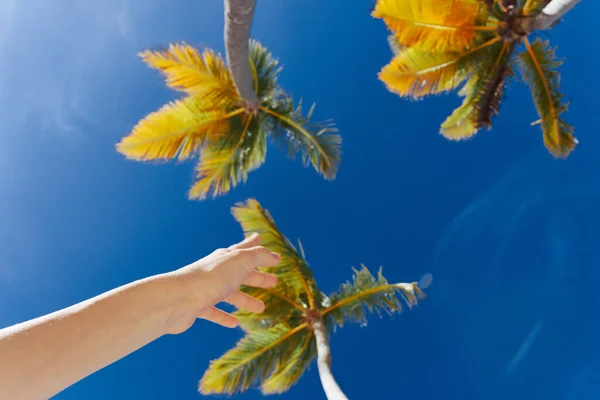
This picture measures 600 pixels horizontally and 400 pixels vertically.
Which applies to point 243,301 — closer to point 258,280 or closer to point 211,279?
point 258,280

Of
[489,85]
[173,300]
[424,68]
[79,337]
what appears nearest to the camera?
[79,337]

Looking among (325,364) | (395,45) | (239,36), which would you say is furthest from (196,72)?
(325,364)

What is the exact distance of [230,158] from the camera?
A: 1180 centimetres

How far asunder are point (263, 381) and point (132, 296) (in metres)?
9.74

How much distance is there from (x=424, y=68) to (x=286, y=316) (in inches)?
270

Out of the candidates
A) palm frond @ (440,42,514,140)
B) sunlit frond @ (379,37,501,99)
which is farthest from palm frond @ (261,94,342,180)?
palm frond @ (440,42,514,140)

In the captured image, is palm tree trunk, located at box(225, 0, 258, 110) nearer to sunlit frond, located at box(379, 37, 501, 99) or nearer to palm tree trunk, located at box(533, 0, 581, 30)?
sunlit frond, located at box(379, 37, 501, 99)

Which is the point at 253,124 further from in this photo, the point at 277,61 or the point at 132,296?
the point at 132,296

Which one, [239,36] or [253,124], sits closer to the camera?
[239,36]

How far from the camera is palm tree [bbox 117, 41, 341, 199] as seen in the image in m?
10.6

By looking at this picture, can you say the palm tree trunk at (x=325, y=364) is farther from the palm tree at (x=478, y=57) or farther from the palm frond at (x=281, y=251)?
the palm tree at (x=478, y=57)

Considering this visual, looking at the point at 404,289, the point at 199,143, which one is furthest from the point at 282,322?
the point at 199,143

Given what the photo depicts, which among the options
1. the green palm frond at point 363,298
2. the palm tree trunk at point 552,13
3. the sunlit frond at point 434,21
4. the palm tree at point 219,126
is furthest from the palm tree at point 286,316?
the palm tree trunk at point 552,13

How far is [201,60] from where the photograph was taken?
430 inches
